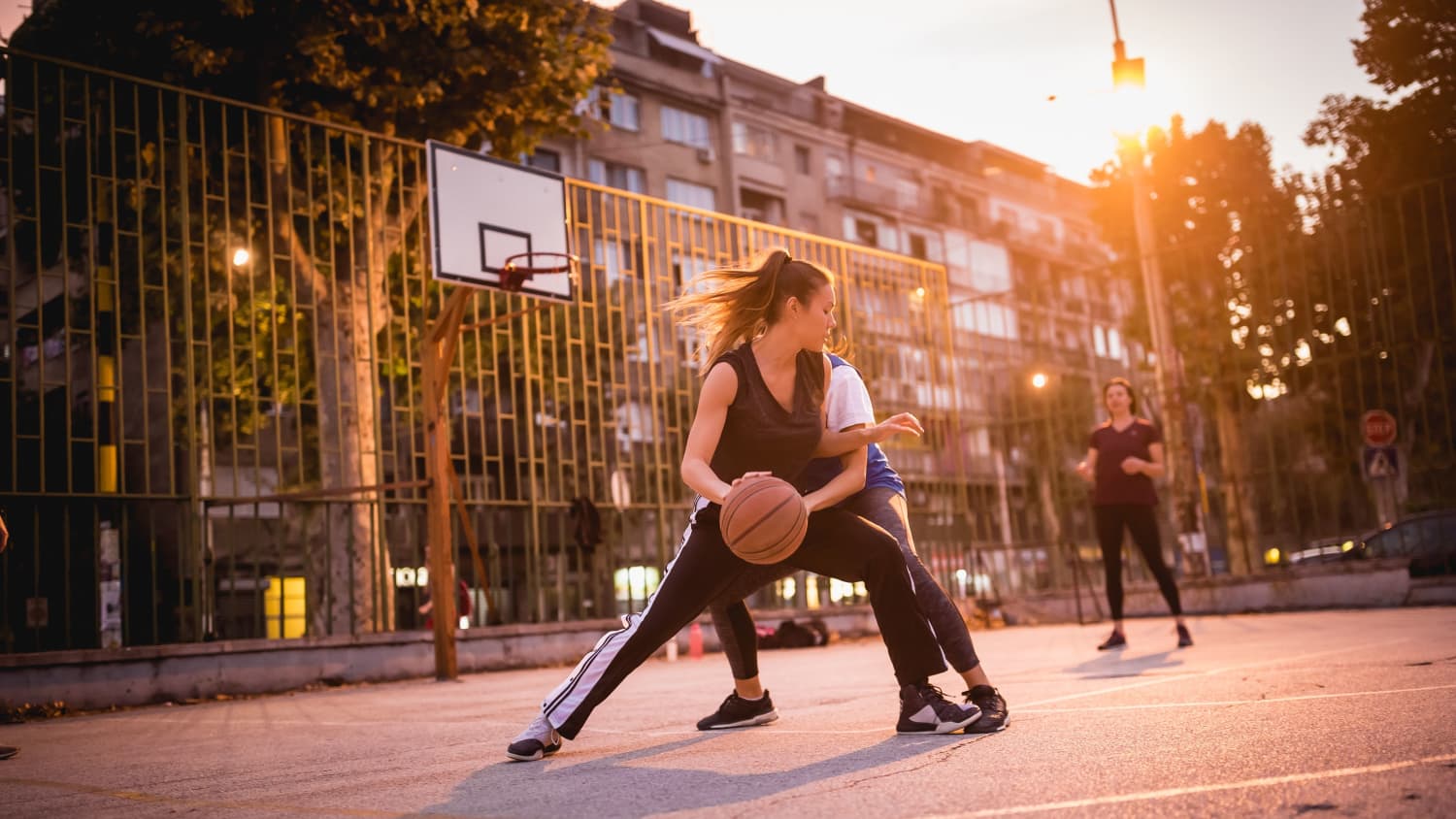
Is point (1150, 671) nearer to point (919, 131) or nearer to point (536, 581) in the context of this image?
point (536, 581)

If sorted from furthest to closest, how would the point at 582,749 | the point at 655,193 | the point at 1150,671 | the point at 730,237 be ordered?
the point at 655,193, the point at 730,237, the point at 1150,671, the point at 582,749

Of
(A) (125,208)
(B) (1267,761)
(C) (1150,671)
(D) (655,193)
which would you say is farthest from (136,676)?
(D) (655,193)

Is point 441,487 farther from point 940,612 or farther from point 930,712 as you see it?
point 930,712

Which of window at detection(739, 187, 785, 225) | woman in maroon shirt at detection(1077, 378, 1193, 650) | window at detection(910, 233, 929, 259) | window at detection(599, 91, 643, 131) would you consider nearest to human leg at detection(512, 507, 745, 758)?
woman in maroon shirt at detection(1077, 378, 1193, 650)

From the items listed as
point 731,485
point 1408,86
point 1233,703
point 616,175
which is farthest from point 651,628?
Result: point 616,175

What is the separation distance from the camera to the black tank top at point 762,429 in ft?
14.3

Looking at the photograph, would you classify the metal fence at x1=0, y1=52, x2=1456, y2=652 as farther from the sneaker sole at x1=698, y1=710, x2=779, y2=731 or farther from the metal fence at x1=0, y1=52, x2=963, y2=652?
the sneaker sole at x1=698, y1=710, x2=779, y2=731

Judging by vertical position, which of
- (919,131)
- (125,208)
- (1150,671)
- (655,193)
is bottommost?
(1150,671)

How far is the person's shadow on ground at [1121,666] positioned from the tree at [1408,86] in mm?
16196

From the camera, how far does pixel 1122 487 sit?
941 cm

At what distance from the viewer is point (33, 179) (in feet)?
34.1

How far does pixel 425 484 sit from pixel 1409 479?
742 inches

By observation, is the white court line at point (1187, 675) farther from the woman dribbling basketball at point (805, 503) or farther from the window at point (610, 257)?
the window at point (610, 257)

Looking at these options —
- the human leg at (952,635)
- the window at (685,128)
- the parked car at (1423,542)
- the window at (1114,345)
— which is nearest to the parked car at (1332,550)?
the parked car at (1423,542)
